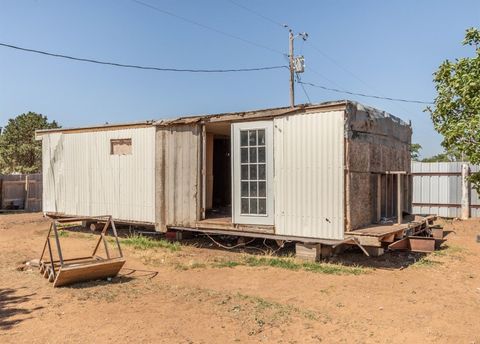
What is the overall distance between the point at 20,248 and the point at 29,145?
72.9ft

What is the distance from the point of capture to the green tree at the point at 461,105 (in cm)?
842

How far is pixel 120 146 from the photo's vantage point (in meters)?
13.4

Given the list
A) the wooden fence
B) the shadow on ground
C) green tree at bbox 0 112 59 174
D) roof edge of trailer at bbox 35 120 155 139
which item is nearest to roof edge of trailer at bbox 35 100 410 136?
roof edge of trailer at bbox 35 120 155 139

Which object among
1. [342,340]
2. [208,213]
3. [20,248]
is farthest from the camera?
[208,213]

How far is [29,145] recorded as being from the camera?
31438 millimetres

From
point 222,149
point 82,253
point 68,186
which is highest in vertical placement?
point 222,149

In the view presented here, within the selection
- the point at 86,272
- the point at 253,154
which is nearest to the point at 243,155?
the point at 253,154

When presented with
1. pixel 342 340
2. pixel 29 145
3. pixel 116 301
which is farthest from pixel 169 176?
pixel 29 145

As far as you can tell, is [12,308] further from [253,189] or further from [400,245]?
[400,245]

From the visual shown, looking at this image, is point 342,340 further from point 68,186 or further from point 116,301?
point 68,186

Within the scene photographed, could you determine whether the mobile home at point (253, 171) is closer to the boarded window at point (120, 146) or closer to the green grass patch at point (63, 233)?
the boarded window at point (120, 146)

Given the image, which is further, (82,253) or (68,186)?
(68,186)

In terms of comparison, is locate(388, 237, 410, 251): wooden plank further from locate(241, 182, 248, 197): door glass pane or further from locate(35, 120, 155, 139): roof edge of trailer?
locate(35, 120, 155, 139): roof edge of trailer

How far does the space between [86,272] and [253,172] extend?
456 cm
